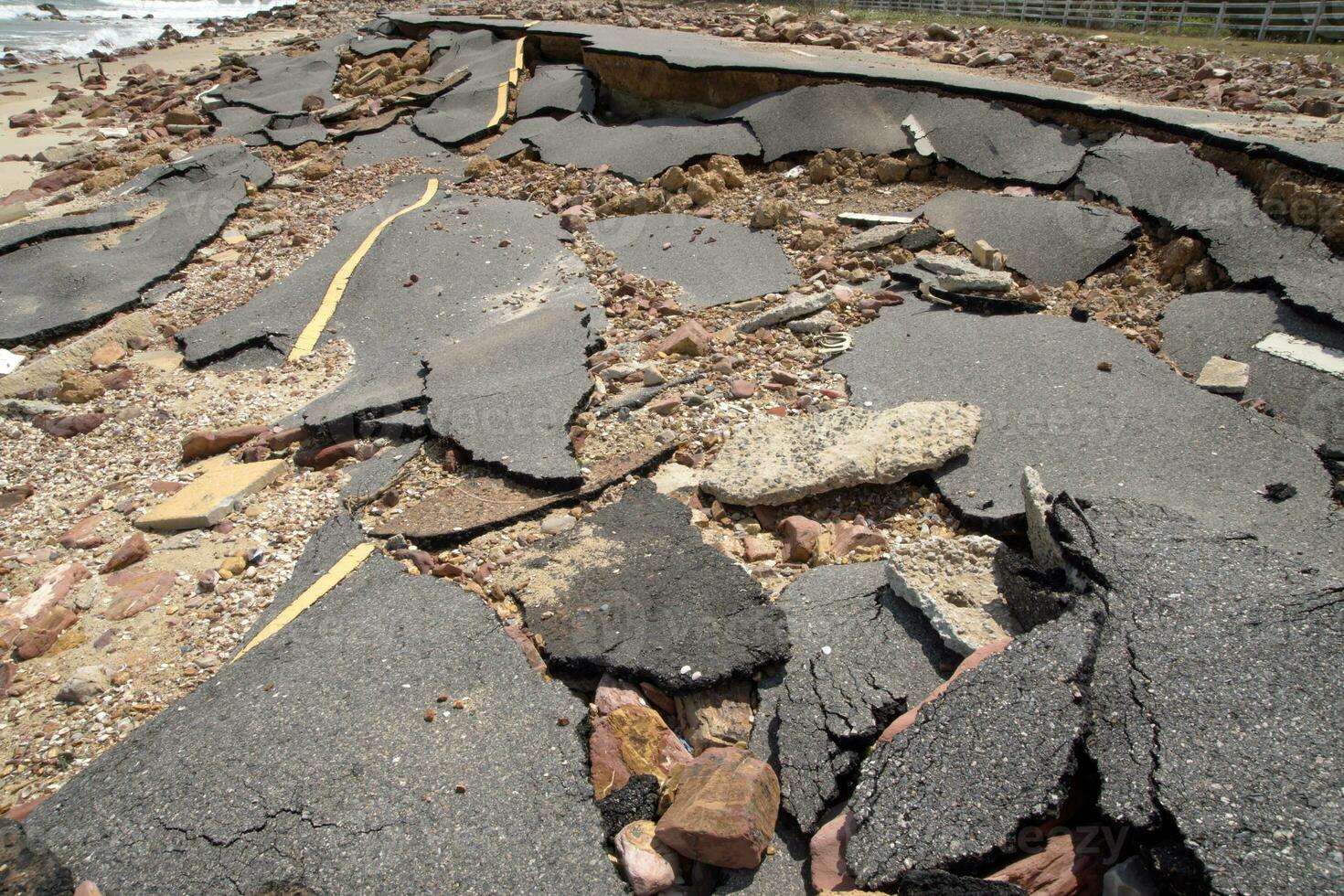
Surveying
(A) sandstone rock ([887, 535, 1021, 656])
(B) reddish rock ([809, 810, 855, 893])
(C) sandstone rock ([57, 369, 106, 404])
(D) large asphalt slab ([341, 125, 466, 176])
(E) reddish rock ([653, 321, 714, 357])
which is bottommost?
(C) sandstone rock ([57, 369, 106, 404])

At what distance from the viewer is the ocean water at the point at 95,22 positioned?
19.5 m

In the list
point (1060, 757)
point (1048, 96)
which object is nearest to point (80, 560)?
point (1060, 757)

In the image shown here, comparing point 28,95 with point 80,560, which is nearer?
point 80,560

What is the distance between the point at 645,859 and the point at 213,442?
11.2ft

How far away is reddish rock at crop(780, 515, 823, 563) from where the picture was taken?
131 inches

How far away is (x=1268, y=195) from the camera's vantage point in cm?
507

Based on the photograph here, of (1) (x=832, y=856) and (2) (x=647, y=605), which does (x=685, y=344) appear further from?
(1) (x=832, y=856)

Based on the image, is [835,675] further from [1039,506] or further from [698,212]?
[698,212]

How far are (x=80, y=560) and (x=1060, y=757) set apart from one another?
3.92 m

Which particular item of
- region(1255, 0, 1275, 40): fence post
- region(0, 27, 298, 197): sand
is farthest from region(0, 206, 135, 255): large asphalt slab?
region(1255, 0, 1275, 40): fence post

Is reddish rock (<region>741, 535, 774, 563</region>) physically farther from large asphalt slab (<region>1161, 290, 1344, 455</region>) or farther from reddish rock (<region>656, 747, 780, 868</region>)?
large asphalt slab (<region>1161, 290, 1344, 455</region>)
